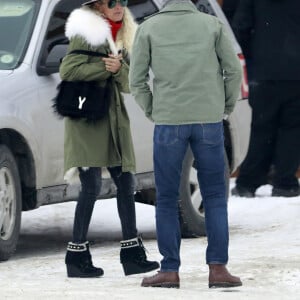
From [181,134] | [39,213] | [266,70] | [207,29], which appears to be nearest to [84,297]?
[181,134]

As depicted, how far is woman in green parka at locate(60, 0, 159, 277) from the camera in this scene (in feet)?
30.4

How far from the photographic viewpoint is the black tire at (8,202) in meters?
10.1

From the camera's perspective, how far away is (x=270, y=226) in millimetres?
12070

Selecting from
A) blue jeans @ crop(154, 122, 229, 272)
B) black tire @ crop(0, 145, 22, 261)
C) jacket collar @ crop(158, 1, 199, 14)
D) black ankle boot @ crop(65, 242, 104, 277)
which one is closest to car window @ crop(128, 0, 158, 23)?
black tire @ crop(0, 145, 22, 261)

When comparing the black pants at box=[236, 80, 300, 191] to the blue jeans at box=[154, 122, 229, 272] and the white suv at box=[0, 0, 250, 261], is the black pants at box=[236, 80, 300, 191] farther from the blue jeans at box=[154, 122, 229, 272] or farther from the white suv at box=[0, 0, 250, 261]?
the blue jeans at box=[154, 122, 229, 272]

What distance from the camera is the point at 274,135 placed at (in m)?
14.3

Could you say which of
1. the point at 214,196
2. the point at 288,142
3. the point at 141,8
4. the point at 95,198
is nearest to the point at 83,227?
the point at 95,198

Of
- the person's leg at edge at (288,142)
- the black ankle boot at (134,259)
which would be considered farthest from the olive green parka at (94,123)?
the person's leg at edge at (288,142)

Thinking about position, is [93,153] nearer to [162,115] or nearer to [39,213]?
[162,115]

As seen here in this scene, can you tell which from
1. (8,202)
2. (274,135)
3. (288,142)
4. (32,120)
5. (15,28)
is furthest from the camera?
(274,135)

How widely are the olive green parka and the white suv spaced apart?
862 millimetres

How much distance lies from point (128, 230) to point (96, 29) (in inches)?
45.2

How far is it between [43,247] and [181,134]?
3159mm

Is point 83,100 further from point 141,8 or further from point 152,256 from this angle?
point 141,8
